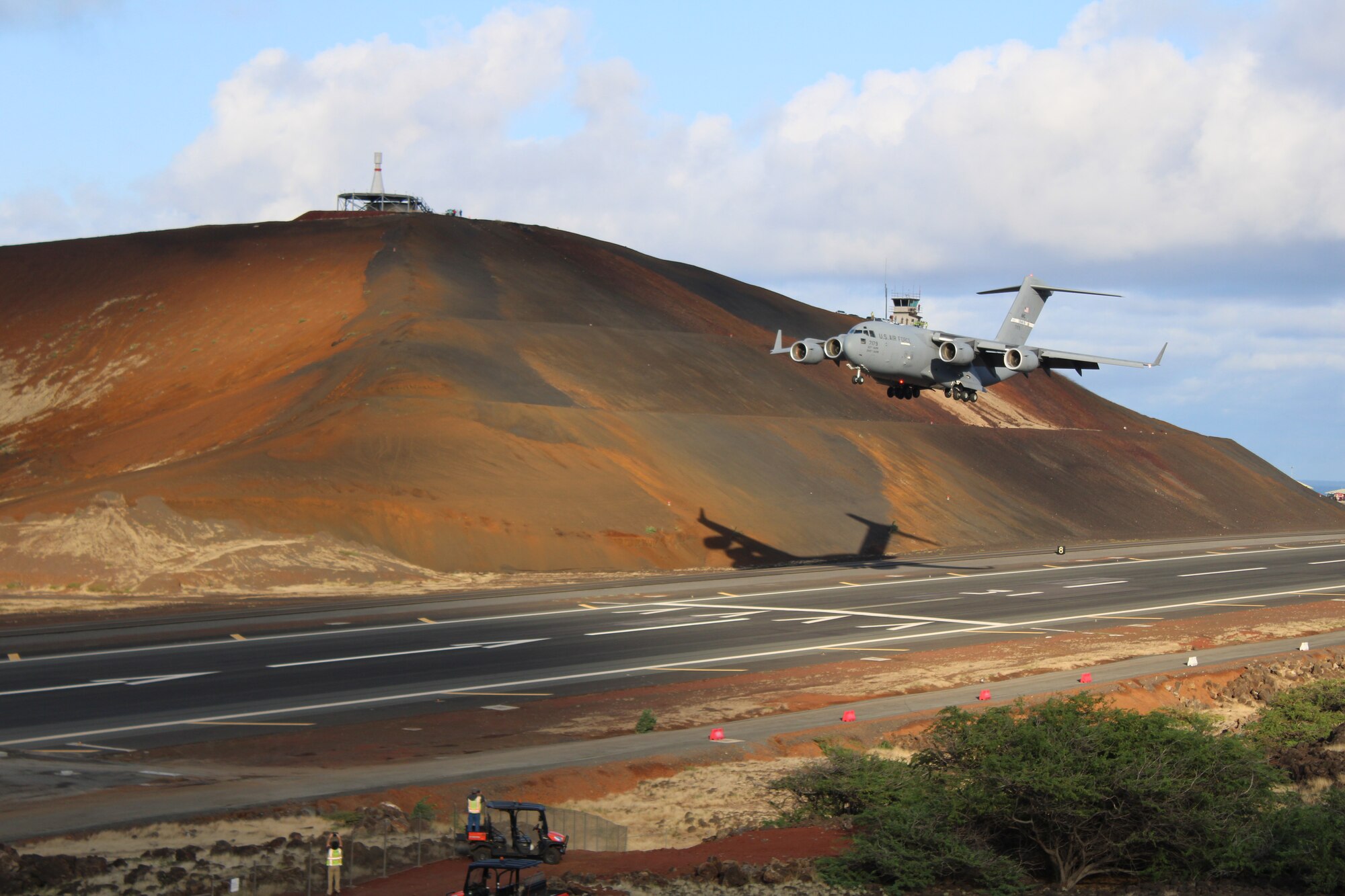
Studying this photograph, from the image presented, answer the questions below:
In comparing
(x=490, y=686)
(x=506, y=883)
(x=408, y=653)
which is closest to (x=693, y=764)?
(x=490, y=686)

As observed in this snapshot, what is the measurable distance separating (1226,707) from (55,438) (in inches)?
2682

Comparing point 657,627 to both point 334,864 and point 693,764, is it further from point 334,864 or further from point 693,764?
point 334,864

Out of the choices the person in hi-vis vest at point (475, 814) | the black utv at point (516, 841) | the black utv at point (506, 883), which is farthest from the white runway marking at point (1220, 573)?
the black utv at point (506, 883)

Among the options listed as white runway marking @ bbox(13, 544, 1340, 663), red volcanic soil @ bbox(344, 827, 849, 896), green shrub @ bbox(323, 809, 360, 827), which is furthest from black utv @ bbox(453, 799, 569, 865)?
white runway marking @ bbox(13, 544, 1340, 663)

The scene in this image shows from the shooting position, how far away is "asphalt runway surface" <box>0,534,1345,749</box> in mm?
27812

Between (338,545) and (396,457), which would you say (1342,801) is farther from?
(396,457)

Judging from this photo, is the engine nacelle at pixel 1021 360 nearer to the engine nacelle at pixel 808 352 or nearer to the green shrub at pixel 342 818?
the engine nacelle at pixel 808 352

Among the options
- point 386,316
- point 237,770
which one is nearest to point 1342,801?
point 237,770

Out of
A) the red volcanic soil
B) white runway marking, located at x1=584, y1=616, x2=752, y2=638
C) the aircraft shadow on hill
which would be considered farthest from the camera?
the aircraft shadow on hill

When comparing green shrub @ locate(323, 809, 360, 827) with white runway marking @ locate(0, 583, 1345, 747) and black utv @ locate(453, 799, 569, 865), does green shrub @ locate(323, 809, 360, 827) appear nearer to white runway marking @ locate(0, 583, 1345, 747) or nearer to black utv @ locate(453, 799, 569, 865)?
black utv @ locate(453, 799, 569, 865)

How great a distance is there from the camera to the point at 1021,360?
48031 mm

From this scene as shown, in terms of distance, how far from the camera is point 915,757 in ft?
68.5

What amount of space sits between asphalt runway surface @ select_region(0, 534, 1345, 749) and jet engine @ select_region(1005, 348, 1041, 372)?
890 cm

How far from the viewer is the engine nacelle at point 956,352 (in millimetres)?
46844
